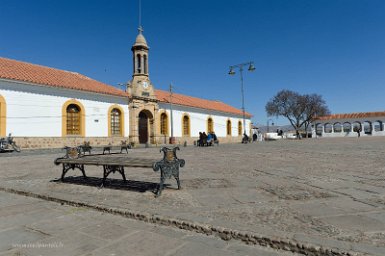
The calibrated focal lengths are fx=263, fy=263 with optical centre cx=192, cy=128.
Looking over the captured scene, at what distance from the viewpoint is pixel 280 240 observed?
2.34 m

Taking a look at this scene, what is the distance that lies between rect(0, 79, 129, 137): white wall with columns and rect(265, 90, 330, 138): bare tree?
35832 millimetres

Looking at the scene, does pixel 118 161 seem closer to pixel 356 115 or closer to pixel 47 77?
pixel 47 77

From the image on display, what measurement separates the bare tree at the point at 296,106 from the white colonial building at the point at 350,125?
5.25 m

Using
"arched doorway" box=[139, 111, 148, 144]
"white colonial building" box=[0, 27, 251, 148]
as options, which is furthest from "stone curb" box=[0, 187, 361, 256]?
"arched doorway" box=[139, 111, 148, 144]

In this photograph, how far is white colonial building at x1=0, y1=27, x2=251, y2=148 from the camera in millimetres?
17172

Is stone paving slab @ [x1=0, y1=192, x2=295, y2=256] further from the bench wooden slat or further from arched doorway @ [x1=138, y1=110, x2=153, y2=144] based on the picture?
arched doorway @ [x1=138, y1=110, x2=153, y2=144]

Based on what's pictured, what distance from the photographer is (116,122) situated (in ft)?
75.7

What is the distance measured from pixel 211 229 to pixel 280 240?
2.27ft

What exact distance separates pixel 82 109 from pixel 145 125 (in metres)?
7.18

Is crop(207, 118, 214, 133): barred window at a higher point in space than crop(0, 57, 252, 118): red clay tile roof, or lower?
lower

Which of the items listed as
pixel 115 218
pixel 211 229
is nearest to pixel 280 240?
pixel 211 229

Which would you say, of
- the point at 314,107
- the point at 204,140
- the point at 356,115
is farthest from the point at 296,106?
the point at 204,140

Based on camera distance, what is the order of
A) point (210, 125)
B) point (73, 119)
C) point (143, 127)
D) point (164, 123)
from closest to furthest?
point (73, 119) → point (143, 127) → point (164, 123) → point (210, 125)

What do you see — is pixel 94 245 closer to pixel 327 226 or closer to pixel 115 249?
pixel 115 249
